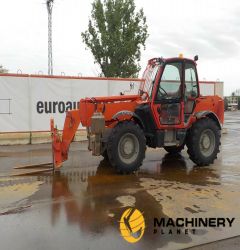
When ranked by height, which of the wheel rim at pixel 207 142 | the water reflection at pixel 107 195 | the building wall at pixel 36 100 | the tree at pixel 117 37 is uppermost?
the tree at pixel 117 37

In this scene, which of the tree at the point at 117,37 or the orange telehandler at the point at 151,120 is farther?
the tree at the point at 117,37

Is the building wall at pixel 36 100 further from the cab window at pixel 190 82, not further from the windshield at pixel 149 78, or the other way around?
the cab window at pixel 190 82

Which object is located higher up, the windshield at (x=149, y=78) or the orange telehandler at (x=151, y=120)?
the windshield at (x=149, y=78)

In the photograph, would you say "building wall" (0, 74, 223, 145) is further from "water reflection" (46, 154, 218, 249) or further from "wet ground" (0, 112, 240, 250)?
"water reflection" (46, 154, 218, 249)

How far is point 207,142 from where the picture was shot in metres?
9.88

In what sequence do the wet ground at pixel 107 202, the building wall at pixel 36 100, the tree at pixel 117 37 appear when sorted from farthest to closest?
the tree at pixel 117 37, the building wall at pixel 36 100, the wet ground at pixel 107 202

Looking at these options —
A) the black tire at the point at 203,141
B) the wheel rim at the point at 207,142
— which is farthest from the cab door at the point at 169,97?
the wheel rim at the point at 207,142

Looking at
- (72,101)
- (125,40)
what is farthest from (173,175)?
(125,40)

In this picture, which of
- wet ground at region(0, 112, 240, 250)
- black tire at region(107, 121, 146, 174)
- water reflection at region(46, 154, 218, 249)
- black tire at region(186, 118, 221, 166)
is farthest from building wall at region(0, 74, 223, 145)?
water reflection at region(46, 154, 218, 249)

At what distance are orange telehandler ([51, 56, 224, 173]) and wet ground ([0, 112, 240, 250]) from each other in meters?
0.48

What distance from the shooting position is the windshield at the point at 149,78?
933cm

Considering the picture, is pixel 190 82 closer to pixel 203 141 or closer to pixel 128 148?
pixel 203 141

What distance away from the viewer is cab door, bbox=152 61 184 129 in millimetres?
9234

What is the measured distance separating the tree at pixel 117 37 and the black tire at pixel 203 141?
15.8 metres
